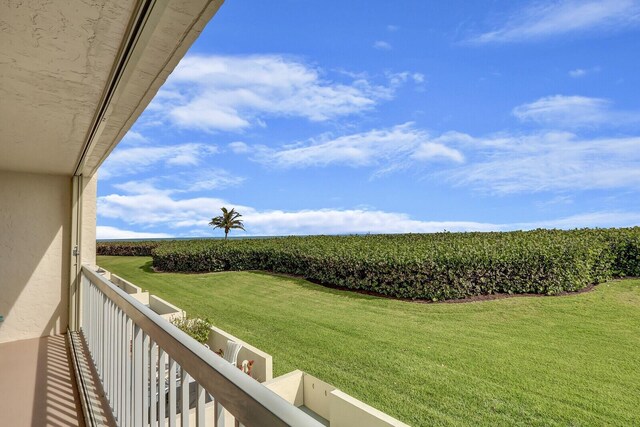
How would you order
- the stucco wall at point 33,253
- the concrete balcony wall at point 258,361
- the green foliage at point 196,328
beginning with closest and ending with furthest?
1. the concrete balcony wall at point 258,361
2. the stucco wall at point 33,253
3. the green foliage at point 196,328

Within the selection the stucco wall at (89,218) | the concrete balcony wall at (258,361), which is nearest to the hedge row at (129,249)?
the stucco wall at (89,218)

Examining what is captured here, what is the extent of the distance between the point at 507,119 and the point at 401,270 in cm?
459

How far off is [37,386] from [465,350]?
498 centimetres

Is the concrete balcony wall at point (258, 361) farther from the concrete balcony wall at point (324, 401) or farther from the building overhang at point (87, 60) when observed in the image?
the building overhang at point (87, 60)

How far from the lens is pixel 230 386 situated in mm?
680

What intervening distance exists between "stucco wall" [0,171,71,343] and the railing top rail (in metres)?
3.99

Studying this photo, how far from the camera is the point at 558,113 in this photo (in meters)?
8.48

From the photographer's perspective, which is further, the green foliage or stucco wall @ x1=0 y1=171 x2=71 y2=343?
the green foliage

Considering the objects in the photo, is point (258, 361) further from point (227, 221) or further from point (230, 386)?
point (227, 221)

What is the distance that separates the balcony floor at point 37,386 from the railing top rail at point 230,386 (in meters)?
1.90

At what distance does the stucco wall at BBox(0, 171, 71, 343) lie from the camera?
3.91m

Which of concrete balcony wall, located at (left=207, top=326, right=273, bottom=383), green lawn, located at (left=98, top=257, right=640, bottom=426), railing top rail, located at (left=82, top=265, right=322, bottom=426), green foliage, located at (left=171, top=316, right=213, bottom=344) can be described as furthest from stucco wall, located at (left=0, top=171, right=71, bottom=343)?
railing top rail, located at (left=82, top=265, right=322, bottom=426)

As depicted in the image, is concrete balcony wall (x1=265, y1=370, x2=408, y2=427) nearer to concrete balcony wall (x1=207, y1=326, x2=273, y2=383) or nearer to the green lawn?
concrete balcony wall (x1=207, y1=326, x2=273, y2=383)

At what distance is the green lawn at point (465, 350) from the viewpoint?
3.52 meters
